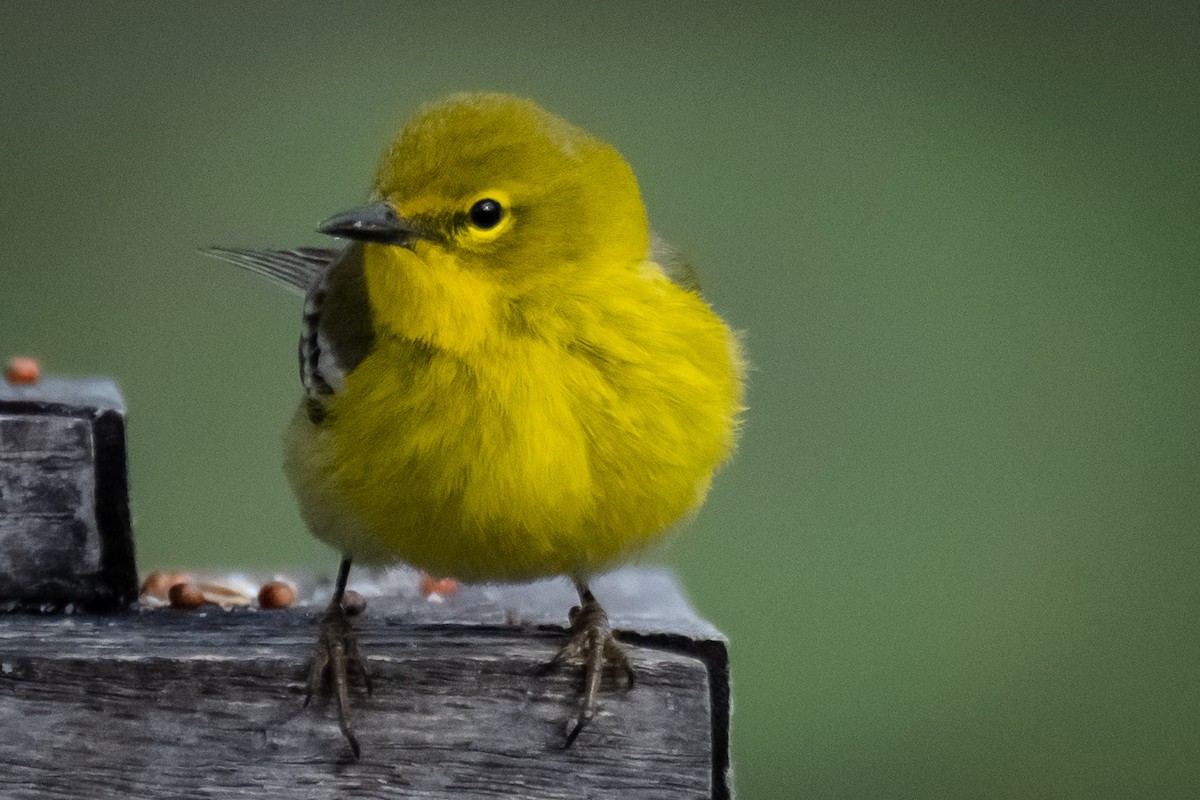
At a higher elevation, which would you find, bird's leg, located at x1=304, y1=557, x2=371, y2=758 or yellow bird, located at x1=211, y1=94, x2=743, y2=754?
yellow bird, located at x1=211, y1=94, x2=743, y2=754

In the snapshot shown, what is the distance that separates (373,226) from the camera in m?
2.77

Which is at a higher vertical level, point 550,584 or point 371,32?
point 371,32

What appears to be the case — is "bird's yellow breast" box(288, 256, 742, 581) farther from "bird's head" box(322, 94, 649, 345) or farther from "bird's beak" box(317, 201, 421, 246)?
"bird's beak" box(317, 201, 421, 246)

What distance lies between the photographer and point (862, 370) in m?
7.10

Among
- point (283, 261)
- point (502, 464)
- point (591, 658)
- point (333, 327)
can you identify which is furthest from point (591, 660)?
point (283, 261)

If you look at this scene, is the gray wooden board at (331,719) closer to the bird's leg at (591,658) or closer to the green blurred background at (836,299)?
the bird's leg at (591,658)

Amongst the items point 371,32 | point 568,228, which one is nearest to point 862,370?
point 371,32

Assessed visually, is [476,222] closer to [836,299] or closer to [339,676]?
[339,676]

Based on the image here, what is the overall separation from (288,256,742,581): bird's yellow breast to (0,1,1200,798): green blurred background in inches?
55.5

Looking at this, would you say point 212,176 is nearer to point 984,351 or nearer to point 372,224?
point 984,351

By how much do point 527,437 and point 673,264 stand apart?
2.06ft

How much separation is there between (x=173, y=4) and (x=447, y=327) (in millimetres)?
7420

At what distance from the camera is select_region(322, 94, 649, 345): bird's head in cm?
281

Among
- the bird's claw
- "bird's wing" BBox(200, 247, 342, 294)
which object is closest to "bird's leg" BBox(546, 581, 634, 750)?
the bird's claw
